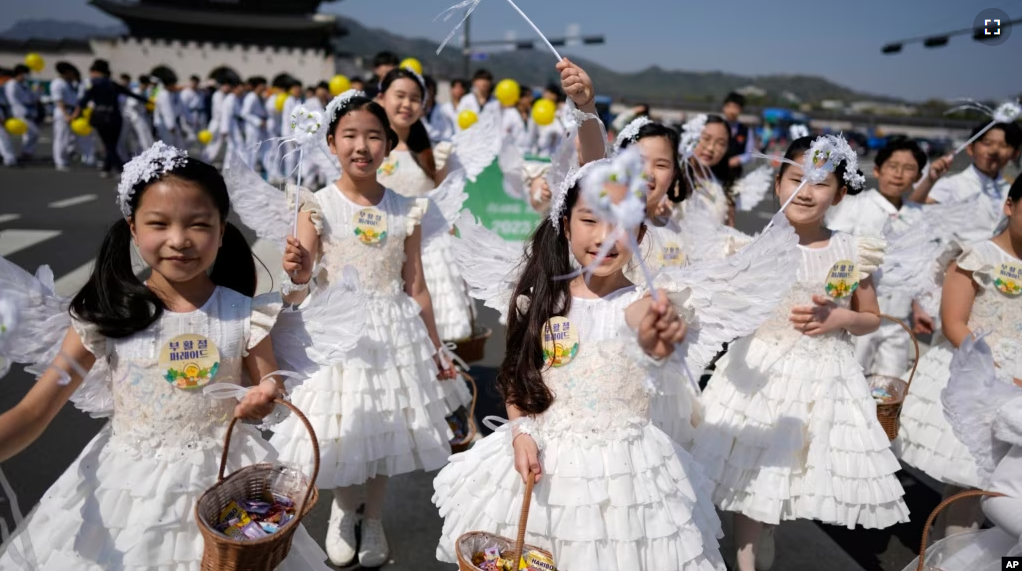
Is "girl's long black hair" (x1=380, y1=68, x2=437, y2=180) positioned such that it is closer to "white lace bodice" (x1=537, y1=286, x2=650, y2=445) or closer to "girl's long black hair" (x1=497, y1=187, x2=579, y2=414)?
"girl's long black hair" (x1=497, y1=187, x2=579, y2=414)

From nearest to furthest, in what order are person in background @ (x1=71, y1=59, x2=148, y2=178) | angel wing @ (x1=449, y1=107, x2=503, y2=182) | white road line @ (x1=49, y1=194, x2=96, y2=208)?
angel wing @ (x1=449, y1=107, x2=503, y2=182) < white road line @ (x1=49, y1=194, x2=96, y2=208) < person in background @ (x1=71, y1=59, x2=148, y2=178)

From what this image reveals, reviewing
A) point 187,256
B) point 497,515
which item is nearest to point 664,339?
point 497,515

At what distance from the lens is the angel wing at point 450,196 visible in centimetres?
396

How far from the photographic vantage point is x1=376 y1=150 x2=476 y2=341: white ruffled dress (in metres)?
5.04

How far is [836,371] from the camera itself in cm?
306

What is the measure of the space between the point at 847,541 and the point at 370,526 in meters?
2.44

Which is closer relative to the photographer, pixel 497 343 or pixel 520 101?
pixel 497 343

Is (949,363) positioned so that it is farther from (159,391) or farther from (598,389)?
(159,391)

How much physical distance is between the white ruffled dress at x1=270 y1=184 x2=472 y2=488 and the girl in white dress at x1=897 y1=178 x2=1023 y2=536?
2.29m

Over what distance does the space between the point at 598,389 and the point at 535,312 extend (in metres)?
0.34

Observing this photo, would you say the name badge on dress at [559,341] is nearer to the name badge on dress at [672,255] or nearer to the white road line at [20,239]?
the name badge on dress at [672,255]

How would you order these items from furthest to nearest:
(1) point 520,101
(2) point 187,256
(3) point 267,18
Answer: (3) point 267,18, (1) point 520,101, (2) point 187,256

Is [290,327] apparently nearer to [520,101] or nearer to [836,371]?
[836,371]

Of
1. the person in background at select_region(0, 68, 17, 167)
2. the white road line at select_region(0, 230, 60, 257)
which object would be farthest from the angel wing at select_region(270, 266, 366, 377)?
the person in background at select_region(0, 68, 17, 167)
